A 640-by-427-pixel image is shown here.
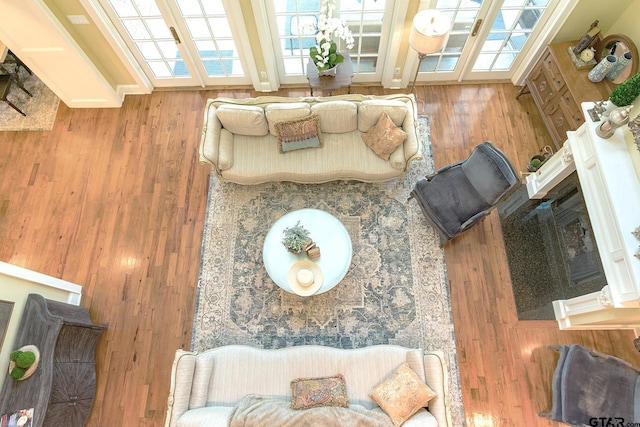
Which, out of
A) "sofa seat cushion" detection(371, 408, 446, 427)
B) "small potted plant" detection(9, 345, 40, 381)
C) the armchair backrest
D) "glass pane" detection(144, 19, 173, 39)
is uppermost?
"glass pane" detection(144, 19, 173, 39)

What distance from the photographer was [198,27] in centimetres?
420

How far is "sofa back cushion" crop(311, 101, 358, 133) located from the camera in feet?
12.3

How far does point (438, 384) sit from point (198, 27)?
4.39m

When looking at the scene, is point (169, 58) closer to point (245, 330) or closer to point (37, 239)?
point (37, 239)

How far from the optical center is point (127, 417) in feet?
11.4

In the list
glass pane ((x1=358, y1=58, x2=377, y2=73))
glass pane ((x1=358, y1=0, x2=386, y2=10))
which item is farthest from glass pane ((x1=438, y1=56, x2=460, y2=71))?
glass pane ((x1=358, y1=0, x2=386, y2=10))

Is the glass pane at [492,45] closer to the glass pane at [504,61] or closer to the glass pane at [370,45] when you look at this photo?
the glass pane at [504,61]

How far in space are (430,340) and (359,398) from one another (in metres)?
0.99

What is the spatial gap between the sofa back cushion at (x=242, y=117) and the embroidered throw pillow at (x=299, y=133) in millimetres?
175

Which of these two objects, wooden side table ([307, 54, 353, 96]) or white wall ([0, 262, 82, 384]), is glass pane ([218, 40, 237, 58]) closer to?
wooden side table ([307, 54, 353, 96])

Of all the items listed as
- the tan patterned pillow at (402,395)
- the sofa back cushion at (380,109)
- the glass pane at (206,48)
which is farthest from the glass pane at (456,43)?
the tan patterned pillow at (402,395)

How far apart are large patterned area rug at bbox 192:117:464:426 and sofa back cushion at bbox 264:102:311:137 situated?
0.80 m

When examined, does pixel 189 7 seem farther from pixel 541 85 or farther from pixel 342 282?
pixel 541 85

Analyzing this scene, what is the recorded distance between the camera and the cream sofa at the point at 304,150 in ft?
12.4
